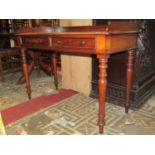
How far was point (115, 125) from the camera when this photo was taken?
177cm

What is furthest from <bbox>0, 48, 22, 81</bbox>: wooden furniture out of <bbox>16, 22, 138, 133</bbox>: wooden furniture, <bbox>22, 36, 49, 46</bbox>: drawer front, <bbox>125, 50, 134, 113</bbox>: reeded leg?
<bbox>125, 50, 134, 113</bbox>: reeded leg

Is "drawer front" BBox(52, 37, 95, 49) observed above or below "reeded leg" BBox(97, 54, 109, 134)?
above

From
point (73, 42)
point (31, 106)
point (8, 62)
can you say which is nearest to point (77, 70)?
point (31, 106)

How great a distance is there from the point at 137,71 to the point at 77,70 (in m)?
0.85

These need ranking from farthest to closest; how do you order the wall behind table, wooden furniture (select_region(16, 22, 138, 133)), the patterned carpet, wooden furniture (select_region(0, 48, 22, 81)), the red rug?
wooden furniture (select_region(0, 48, 22, 81)) < the wall behind table < the red rug < the patterned carpet < wooden furniture (select_region(16, 22, 138, 133))

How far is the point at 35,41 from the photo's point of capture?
6.24 ft

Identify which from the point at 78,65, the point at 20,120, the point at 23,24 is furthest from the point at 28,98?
the point at 23,24

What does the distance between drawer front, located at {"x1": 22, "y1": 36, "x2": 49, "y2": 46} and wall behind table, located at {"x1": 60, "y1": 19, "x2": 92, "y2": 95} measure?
2.31ft

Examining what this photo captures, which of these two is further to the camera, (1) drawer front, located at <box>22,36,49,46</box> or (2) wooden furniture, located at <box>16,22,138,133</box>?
(1) drawer front, located at <box>22,36,49,46</box>

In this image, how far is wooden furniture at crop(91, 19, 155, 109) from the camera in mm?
2033

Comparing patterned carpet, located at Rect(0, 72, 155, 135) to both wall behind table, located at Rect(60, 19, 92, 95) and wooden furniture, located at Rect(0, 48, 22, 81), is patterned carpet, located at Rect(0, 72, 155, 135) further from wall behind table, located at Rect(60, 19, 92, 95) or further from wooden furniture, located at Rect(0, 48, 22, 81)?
wooden furniture, located at Rect(0, 48, 22, 81)

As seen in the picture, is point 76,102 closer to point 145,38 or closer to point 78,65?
point 78,65

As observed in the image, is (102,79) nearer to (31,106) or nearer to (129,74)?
(129,74)
